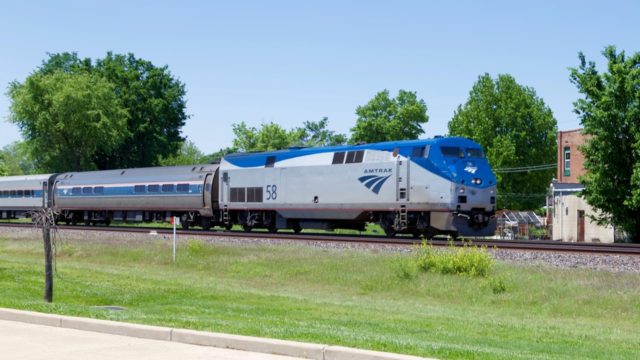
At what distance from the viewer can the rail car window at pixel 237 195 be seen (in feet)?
135

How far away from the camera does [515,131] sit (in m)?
91.3

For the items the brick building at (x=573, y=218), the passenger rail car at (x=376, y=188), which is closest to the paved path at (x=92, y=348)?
the passenger rail car at (x=376, y=188)

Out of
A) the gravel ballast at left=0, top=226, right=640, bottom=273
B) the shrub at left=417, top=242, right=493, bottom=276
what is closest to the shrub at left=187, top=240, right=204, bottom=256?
the gravel ballast at left=0, top=226, right=640, bottom=273

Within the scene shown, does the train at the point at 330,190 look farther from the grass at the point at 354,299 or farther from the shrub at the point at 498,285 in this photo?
the shrub at the point at 498,285

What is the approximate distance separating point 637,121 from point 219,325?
2916 centimetres

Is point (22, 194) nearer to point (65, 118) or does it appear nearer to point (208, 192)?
point (65, 118)

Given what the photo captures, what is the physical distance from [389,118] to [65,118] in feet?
137

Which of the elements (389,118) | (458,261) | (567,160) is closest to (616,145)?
(458,261)

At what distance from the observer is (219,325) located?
13.3 m

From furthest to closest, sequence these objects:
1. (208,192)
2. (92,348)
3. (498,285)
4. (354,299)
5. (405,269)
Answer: (208,192) → (405,269) → (354,299) → (498,285) → (92,348)

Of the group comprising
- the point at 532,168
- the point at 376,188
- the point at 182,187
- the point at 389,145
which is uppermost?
the point at 532,168

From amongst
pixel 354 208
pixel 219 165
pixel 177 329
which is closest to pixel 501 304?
pixel 177 329

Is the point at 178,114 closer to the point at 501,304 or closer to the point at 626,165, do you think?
the point at 626,165

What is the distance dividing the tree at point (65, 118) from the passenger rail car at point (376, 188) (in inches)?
1741
